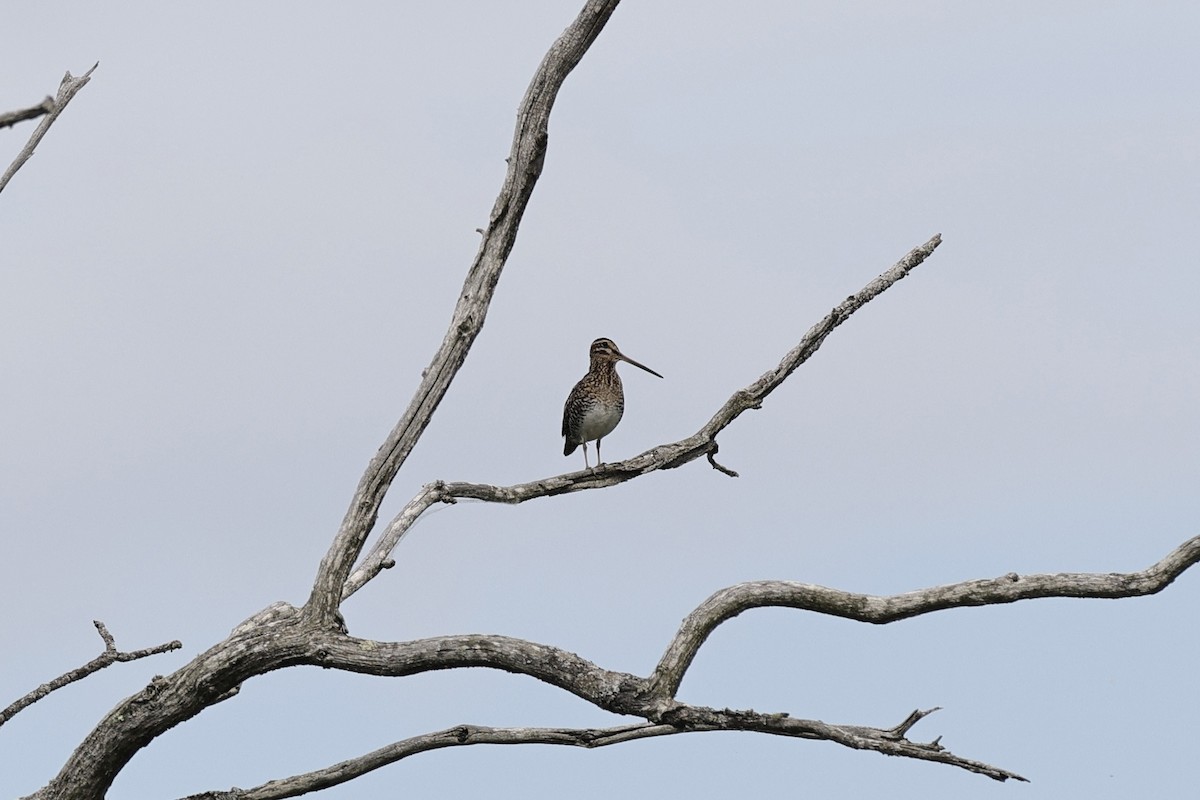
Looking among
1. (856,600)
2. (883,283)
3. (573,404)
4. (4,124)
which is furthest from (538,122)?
(573,404)

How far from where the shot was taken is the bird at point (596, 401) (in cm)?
1397

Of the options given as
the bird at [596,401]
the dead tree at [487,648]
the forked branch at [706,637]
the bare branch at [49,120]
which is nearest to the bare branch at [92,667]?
the dead tree at [487,648]

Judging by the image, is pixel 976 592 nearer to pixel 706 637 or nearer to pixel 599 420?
pixel 706 637

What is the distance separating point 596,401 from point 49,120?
254 inches

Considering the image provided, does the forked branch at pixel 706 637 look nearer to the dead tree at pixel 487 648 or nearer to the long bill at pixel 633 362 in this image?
the dead tree at pixel 487 648

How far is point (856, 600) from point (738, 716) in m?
1.12

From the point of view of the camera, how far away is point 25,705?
27.1 ft

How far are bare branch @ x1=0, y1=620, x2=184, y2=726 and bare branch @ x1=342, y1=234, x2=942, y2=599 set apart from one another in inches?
46.0

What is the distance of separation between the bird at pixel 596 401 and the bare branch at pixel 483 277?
578 centimetres

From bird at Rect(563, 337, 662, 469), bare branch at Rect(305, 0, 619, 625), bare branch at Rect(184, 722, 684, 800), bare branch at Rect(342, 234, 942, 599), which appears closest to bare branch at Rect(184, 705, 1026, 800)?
bare branch at Rect(184, 722, 684, 800)

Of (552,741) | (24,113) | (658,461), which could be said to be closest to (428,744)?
(552,741)

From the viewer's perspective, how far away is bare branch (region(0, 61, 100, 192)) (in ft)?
27.6

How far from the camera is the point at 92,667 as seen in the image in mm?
8188

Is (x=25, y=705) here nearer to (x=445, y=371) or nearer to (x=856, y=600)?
(x=445, y=371)
